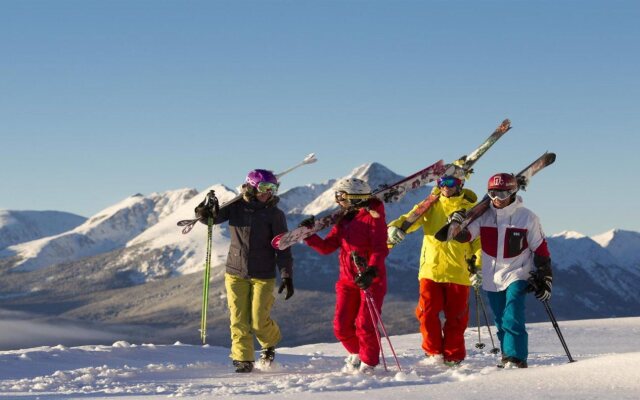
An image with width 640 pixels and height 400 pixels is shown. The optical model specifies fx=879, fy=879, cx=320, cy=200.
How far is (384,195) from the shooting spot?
10906 millimetres

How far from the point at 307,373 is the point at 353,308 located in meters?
0.88

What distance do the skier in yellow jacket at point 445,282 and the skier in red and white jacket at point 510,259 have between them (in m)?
0.97

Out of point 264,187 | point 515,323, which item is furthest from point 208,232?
point 515,323

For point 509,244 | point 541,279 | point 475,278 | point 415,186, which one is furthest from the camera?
point 415,186

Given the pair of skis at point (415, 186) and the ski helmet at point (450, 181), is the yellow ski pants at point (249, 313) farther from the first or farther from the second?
the ski helmet at point (450, 181)

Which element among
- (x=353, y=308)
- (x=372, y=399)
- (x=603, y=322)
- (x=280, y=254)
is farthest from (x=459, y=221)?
(x=603, y=322)

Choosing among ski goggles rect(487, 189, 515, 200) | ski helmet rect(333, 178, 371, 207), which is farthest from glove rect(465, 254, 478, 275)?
ski helmet rect(333, 178, 371, 207)

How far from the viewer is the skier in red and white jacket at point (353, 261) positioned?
952cm

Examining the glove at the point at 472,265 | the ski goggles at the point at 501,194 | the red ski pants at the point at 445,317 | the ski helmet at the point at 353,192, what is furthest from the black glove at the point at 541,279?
the ski helmet at the point at 353,192

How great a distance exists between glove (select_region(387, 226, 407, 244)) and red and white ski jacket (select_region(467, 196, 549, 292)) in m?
1.03

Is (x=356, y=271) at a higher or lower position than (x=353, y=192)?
lower

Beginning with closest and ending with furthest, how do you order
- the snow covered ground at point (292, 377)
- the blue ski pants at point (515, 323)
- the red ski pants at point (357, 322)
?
the snow covered ground at point (292, 377)
the blue ski pants at point (515, 323)
the red ski pants at point (357, 322)

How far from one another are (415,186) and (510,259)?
2.55m

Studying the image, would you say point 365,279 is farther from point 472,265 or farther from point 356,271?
point 472,265
